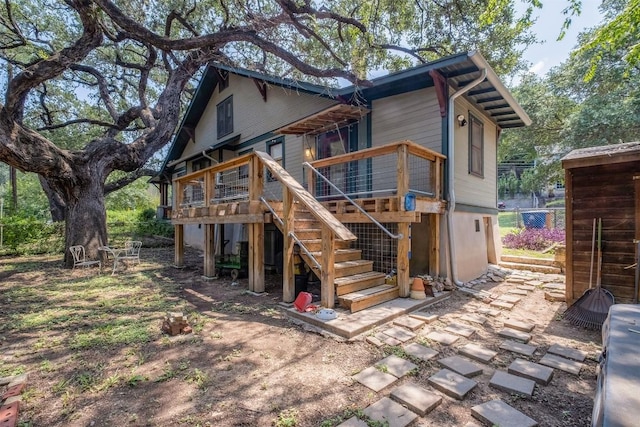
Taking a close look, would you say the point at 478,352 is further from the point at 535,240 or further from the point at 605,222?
the point at 535,240

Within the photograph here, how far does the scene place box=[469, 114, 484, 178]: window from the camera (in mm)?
7102

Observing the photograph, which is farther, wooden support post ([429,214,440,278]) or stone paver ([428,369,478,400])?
wooden support post ([429,214,440,278])

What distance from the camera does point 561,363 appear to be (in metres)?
3.02

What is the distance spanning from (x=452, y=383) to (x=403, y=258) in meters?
2.49

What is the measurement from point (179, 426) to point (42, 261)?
11.4 meters

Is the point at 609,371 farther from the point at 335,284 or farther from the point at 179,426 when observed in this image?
the point at 335,284

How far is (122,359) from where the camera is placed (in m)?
3.15

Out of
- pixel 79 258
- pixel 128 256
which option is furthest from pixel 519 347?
pixel 79 258

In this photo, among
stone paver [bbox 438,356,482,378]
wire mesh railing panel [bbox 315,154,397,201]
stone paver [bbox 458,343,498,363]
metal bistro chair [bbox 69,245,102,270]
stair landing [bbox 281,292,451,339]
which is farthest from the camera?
metal bistro chair [bbox 69,245,102,270]

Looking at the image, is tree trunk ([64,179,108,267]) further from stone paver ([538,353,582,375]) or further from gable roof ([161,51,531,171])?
stone paver ([538,353,582,375])

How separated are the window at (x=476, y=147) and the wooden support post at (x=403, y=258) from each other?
10.3 feet

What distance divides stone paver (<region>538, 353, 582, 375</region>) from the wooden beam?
2643mm

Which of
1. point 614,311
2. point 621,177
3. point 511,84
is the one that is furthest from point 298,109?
point 511,84

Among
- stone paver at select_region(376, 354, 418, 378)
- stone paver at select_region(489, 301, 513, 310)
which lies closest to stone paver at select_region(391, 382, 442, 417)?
stone paver at select_region(376, 354, 418, 378)
